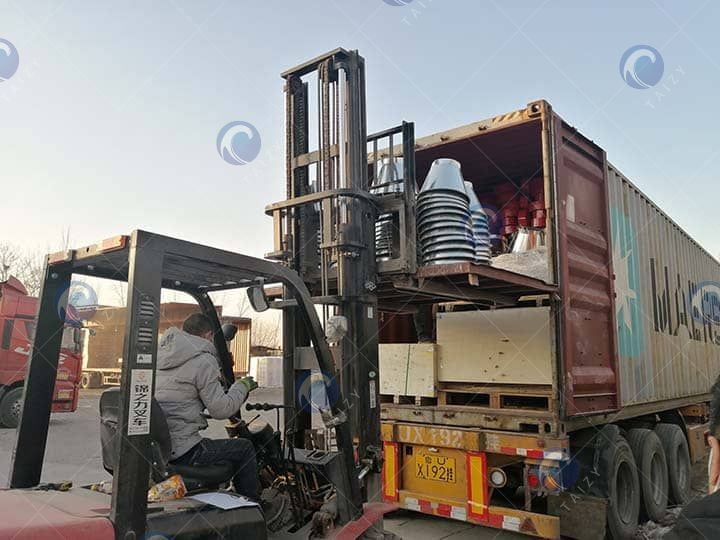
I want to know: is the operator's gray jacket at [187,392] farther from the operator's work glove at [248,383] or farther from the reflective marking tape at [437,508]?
the reflective marking tape at [437,508]

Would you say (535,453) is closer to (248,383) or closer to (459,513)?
(459,513)

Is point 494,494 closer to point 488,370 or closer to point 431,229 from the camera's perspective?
point 488,370

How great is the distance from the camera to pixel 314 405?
360 cm

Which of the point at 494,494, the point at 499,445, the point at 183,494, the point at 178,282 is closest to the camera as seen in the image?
the point at 183,494

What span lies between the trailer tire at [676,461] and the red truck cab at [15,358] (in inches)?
413

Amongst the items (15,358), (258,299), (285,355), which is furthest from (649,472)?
(15,358)

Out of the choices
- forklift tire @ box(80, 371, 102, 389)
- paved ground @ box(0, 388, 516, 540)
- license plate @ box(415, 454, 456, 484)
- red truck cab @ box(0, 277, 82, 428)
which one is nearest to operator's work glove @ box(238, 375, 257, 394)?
license plate @ box(415, 454, 456, 484)

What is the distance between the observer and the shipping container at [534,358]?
4.70 meters

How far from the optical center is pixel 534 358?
4863 millimetres

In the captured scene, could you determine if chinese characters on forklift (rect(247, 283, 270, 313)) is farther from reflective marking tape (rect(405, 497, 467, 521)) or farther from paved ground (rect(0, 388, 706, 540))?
reflective marking tape (rect(405, 497, 467, 521))

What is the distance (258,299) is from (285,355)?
1085 mm

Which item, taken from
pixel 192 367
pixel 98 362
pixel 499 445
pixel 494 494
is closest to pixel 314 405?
pixel 192 367

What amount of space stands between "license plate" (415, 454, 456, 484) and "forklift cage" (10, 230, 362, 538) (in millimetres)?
2039

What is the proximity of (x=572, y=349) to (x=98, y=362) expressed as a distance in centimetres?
2335
